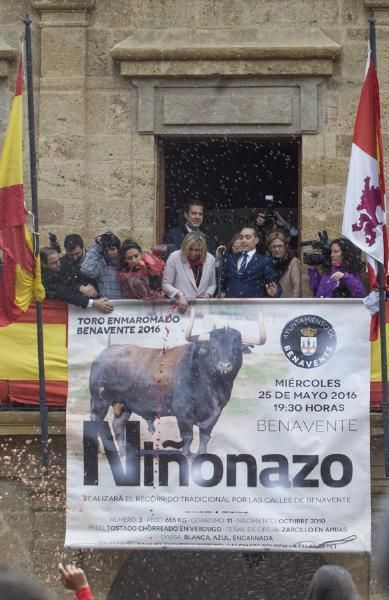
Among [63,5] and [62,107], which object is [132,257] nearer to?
[62,107]

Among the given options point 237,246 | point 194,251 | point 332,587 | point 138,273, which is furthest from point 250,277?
point 332,587

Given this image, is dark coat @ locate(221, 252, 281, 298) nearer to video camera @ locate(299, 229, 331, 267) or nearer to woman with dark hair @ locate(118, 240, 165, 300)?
video camera @ locate(299, 229, 331, 267)

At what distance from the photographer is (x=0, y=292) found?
12.4m

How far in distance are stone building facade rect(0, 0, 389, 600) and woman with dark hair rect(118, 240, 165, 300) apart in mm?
1418

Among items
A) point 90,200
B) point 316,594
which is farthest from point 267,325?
point 316,594

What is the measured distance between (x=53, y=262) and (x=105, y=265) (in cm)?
44

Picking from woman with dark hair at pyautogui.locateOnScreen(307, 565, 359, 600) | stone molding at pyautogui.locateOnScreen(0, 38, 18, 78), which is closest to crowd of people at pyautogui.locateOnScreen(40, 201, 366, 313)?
stone molding at pyautogui.locateOnScreen(0, 38, 18, 78)

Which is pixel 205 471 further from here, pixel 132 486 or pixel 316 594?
pixel 316 594

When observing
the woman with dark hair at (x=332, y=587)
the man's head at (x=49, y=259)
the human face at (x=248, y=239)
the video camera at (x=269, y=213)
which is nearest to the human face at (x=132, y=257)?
the man's head at (x=49, y=259)

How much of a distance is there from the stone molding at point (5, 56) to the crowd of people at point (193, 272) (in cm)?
216

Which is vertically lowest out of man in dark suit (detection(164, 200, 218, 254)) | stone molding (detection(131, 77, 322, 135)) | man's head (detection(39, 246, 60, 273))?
man's head (detection(39, 246, 60, 273))

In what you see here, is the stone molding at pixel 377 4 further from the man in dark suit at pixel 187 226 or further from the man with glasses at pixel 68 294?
the man with glasses at pixel 68 294

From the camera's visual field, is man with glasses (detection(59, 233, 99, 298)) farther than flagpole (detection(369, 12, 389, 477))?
Yes

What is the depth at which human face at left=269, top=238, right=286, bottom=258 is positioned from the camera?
12859 millimetres
